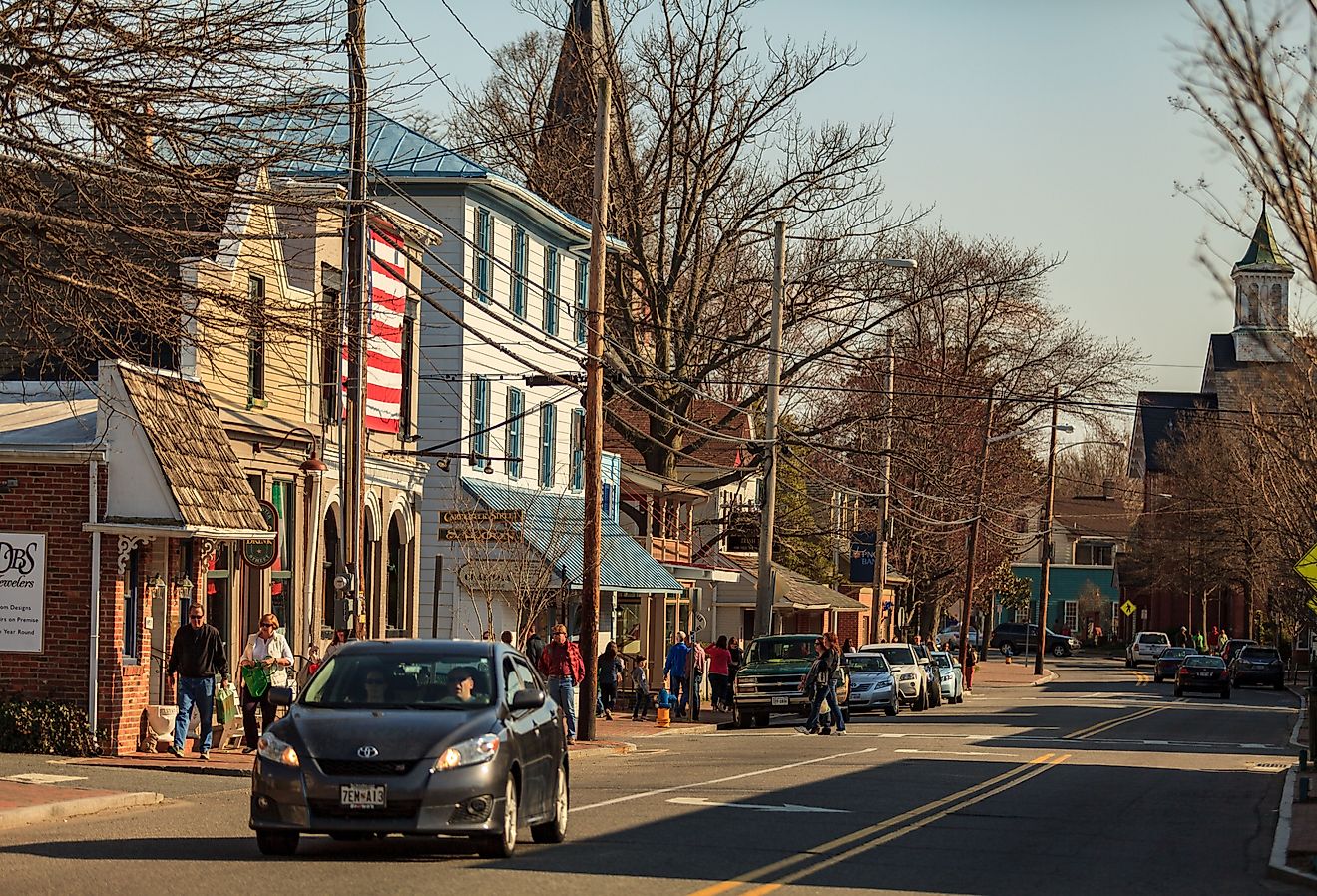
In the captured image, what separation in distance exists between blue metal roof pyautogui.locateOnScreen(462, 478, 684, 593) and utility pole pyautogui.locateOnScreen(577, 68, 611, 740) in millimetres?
5927

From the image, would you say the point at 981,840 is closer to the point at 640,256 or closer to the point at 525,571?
the point at 525,571

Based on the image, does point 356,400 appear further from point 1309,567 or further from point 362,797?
point 1309,567

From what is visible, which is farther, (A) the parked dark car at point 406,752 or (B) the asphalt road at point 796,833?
(A) the parked dark car at point 406,752

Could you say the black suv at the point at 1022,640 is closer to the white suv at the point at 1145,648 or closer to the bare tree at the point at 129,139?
the white suv at the point at 1145,648

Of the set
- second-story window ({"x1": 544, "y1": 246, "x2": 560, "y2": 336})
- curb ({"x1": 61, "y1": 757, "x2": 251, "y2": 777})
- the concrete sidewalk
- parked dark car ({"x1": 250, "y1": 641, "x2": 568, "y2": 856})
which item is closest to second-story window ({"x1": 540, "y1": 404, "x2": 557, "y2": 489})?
second-story window ({"x1": 544, "y1": 246, "x2": 560, "y2": 336})

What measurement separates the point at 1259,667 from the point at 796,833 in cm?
→ 5697

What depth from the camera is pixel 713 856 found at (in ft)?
47.9

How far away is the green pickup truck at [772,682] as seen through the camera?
39.0 m

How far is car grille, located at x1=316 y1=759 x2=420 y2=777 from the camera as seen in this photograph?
42.7 feet

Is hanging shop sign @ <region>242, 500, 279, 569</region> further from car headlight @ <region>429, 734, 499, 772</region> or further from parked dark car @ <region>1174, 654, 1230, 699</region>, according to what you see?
parked dark car @ <region>1174, 654, 1230, 699</region>

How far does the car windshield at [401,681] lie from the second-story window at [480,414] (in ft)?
81.1

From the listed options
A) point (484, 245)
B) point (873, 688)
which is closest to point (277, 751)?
point (484, 245)

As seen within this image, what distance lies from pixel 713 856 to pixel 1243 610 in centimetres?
10529

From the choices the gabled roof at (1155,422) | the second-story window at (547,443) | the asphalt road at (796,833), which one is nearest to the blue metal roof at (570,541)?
the second-story window at (547,443)
